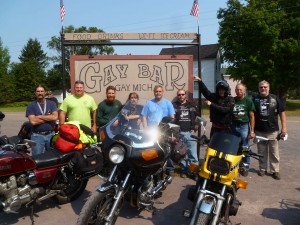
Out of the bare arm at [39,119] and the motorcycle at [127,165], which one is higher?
the bare arm at [39,119]

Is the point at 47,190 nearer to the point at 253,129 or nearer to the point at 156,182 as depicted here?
the point at 156,182

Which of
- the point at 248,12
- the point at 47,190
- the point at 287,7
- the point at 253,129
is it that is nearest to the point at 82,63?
the point at 47,190

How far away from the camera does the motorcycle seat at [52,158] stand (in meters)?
4.23

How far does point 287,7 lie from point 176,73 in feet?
83.0

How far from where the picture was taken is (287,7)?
27844 millimetres

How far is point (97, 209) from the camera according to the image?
136 inches

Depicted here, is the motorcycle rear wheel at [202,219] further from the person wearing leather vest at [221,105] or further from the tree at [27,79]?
the tree at [27,79]

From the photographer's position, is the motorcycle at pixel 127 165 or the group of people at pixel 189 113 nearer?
the motorcycle at pixel 127 165

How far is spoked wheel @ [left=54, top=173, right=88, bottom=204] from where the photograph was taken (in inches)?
179

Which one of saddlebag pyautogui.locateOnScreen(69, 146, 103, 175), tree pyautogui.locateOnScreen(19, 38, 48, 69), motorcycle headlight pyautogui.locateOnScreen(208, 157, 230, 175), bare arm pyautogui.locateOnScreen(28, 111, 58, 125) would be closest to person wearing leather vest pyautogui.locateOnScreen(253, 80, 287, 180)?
motorcycle headlight pyautogui.locateOnScreen(208, 157, 230, 175)

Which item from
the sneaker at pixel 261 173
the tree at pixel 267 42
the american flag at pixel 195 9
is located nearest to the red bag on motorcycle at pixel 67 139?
the sneaker at pixel 261 173

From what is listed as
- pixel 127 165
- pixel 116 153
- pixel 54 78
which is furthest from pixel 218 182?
pixel 54 78

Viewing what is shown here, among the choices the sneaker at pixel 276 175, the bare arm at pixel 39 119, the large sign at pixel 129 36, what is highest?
the large sign at pixel 129 36

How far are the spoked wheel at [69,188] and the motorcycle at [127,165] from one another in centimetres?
104
